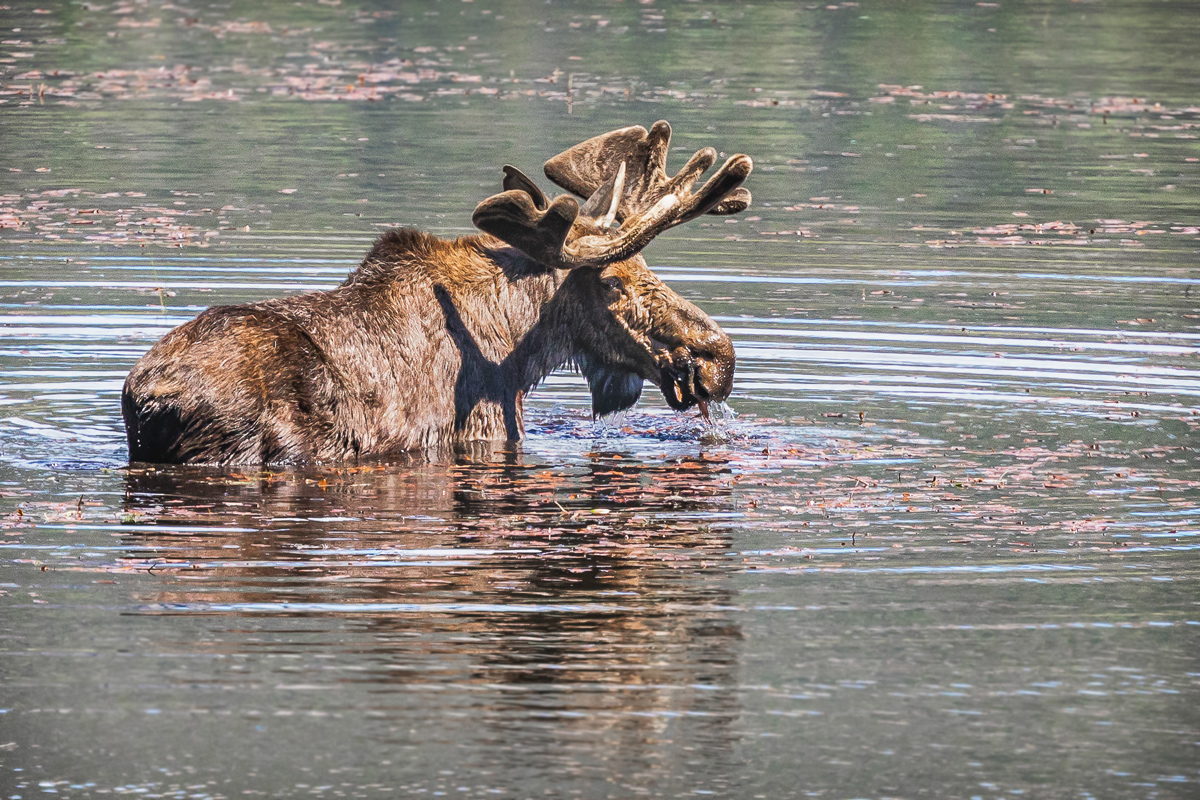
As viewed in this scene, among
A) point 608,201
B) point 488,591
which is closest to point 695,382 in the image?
point 608,201

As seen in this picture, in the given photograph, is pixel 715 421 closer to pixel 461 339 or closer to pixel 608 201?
pixel 608 201

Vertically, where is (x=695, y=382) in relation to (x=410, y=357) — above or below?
below

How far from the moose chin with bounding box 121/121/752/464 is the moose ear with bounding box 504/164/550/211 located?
1cm

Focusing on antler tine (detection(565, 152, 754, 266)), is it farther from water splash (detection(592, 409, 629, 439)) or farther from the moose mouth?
water splash (detection(592, 409, 629, 439))

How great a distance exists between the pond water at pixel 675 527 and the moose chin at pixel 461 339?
0.26 metres

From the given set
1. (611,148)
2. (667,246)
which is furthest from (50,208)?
(611,148)

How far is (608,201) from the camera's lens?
1101 centimetres

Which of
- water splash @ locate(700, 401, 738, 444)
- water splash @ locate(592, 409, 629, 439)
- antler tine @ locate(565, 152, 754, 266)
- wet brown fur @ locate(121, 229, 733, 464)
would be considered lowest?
water splash @ locate(592, 409, 629, 439)

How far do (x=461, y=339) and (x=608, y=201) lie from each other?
1.10 m

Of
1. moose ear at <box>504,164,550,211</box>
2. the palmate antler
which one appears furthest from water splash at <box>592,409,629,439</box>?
moose ear at <box>504,164,550,211</box>

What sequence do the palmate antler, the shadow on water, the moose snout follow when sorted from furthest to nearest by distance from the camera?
the moose snout < the palmate antler < the shadow on water

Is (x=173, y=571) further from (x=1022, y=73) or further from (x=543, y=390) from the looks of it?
(x=1022, y=73)

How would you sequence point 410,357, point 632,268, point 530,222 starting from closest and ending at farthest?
1. point 530,222
2. point 410,357
3. point 632,268

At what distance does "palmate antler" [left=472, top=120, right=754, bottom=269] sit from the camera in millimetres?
10336
